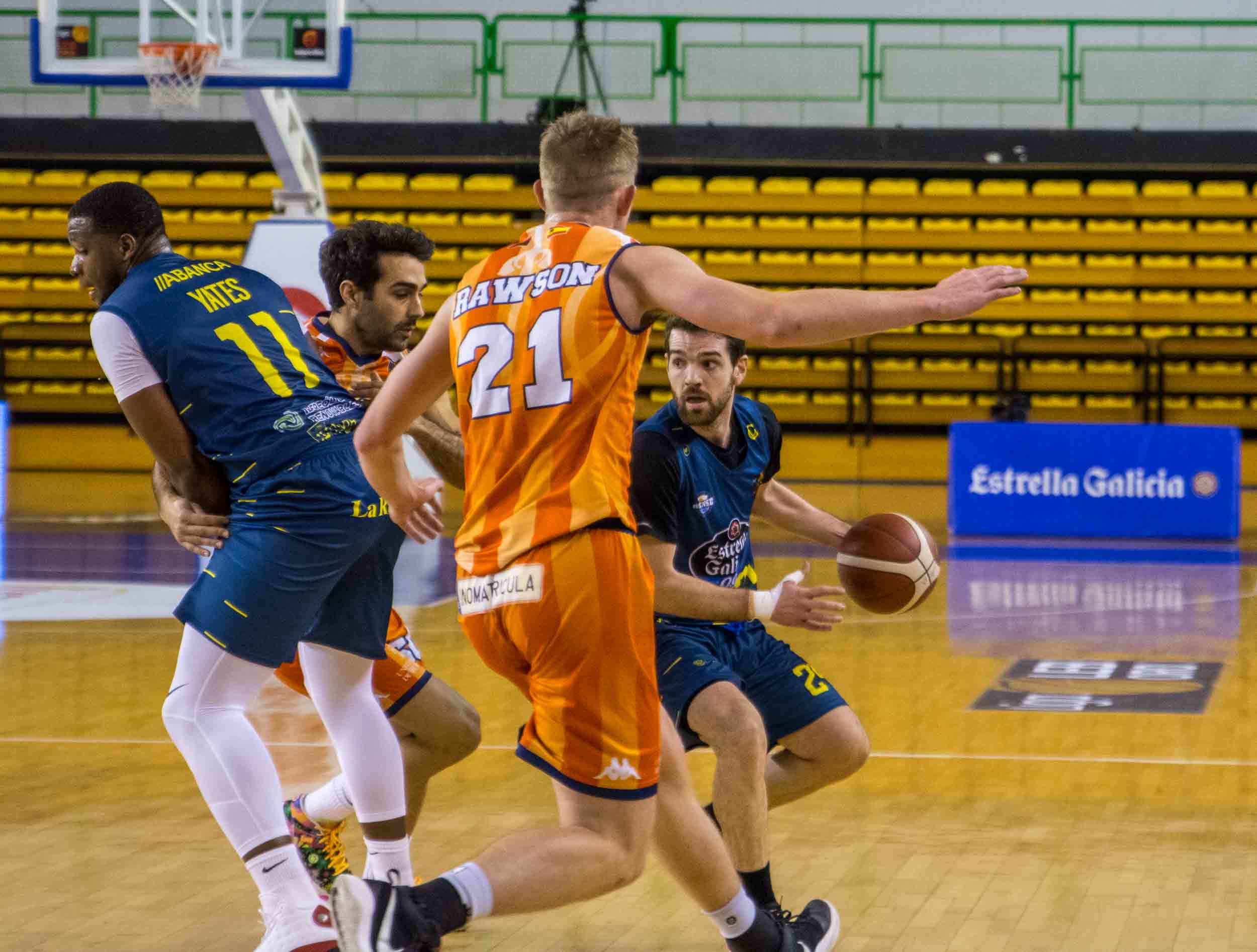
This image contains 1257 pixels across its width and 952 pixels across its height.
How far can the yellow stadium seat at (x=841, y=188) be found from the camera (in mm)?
19266

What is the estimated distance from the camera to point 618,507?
3055 millimetres

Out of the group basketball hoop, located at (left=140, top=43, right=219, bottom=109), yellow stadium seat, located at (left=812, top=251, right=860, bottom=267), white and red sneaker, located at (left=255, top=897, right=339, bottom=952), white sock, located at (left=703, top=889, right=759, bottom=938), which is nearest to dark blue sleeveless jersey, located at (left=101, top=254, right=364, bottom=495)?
white and red sneaker, located at (left=255, top=897, right=339, bottom=952)

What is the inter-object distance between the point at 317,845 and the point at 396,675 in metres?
0.50

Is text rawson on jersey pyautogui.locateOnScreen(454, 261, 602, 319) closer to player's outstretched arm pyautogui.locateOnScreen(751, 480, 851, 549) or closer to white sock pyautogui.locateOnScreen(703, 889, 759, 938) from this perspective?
white sock pyautogui.locateOnScreen(703, 889, 759, 938)

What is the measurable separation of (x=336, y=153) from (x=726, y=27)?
4675 millimetres

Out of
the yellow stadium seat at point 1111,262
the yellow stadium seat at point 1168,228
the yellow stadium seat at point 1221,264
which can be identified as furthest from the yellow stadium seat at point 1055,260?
the yellow stadium seat at point 1221,264

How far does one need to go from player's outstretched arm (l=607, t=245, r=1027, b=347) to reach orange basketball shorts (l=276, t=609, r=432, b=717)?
1.56m

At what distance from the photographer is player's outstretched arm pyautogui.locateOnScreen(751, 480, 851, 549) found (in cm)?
435

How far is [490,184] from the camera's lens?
769 inches

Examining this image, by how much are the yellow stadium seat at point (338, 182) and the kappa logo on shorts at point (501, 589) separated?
1698cm

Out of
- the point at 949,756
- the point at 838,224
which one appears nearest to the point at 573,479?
the point at 949,756

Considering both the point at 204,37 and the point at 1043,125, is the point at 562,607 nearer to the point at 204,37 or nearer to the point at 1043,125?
the point at 204,37

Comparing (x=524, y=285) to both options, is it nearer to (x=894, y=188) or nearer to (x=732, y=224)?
(x=732, y=224)

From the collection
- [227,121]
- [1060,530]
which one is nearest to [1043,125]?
[1060,530]
